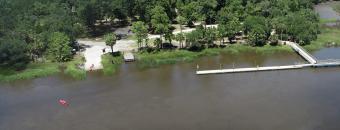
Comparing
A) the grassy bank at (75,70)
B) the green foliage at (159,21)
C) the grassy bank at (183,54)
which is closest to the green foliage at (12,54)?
the grassy bank at (75,70)

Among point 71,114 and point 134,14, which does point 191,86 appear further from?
point 134,14

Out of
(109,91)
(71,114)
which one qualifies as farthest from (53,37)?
(71,114)

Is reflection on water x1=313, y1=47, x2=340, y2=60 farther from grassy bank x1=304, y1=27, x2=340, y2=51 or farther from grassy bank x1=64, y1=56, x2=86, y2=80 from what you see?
grassy bank x1=64, y1=56, x2=86, y2=80

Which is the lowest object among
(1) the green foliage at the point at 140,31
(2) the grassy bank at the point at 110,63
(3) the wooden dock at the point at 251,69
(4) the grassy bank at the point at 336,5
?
(3) the wooden dock at the point at 251,69

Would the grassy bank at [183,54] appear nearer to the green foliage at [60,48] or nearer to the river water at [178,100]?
the river water at [178,100]

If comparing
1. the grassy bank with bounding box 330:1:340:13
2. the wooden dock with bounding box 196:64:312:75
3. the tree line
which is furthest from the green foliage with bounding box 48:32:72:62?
the grassy bank with bounding box 330:1:340:13
